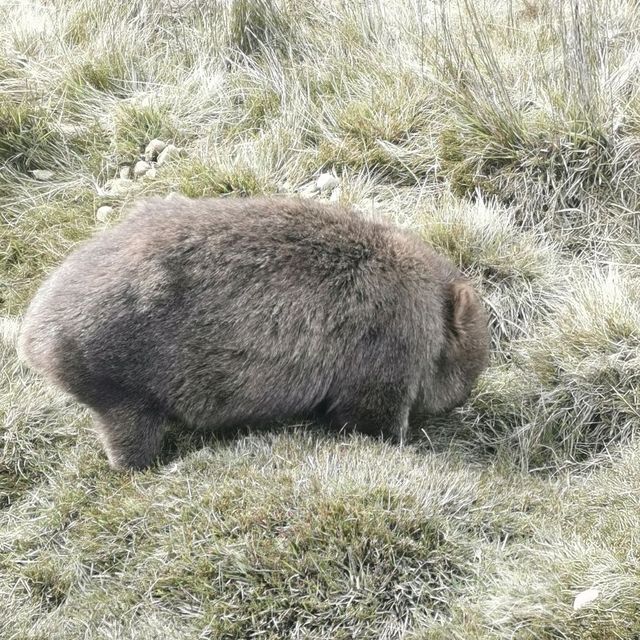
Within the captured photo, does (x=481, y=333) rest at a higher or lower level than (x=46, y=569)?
higher

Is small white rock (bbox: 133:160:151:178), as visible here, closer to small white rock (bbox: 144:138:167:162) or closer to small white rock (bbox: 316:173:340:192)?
small white rock (bbox: 144:138:167:162)

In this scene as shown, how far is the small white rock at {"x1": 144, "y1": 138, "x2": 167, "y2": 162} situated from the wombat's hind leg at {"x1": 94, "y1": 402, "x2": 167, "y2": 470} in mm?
2651

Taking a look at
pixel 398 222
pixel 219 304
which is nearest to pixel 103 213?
pixel 398 222

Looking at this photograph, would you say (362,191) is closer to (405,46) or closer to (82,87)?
(405,46)

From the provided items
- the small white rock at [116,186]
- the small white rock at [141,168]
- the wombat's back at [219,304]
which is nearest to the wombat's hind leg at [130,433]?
the wombat's back at [219,304]

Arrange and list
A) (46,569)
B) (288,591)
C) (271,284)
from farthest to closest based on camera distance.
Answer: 1. (271,284)
2. (46,569)
3. (288,591)

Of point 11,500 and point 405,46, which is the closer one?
point 11,500

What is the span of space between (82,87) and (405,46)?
7.88ft

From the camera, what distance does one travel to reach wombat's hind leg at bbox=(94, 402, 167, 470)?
4.71m

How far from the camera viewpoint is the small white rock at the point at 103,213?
6473 mm

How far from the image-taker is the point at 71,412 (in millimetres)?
5219

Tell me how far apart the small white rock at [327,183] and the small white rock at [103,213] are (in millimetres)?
1399

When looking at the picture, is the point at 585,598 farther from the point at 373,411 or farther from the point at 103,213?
the point at 103,213

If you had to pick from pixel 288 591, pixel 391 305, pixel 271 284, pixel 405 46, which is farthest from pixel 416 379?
pixel 405 46
